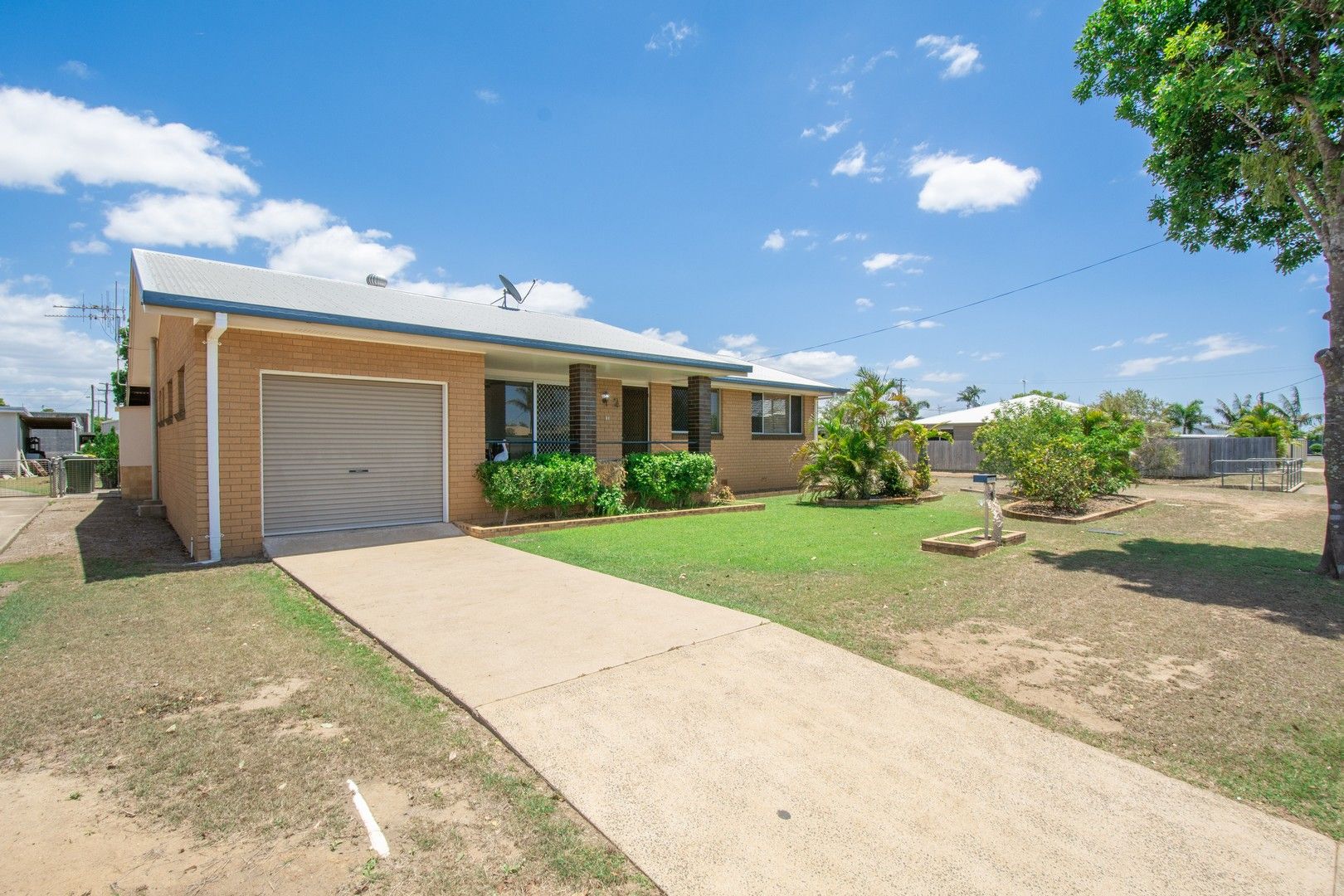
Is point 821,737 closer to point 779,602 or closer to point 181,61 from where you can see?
point 779,602

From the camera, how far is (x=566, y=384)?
572 inches

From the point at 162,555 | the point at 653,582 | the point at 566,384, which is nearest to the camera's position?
the point at 653,582

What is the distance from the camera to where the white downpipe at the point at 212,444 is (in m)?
8.09

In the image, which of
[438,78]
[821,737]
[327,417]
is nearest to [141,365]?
[327,417]

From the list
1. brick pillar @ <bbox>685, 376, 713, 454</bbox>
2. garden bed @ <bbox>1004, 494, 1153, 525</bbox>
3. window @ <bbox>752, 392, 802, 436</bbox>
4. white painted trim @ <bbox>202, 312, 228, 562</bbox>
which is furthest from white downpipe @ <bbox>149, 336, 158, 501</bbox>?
garden bed @ <bbox>1004, 494, 1153, 525</bbox>

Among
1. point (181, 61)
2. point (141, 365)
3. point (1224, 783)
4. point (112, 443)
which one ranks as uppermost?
point (181, 61)

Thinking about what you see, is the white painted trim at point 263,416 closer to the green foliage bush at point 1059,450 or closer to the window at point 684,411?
the window at point 684,411

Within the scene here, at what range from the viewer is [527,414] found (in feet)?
46.9

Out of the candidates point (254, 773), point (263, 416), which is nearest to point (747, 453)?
point (263, 416)

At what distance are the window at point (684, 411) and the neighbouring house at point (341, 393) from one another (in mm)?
1453

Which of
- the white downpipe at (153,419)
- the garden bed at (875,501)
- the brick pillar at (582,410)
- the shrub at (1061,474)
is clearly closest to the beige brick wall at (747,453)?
the garden bed at (875,501)

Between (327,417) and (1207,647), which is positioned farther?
(327,417)

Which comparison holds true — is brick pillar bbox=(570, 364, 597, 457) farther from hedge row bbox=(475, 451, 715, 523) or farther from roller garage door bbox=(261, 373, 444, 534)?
roller garage door bbox=(261, 373, 444, 534)

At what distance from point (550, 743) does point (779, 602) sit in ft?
10.4
